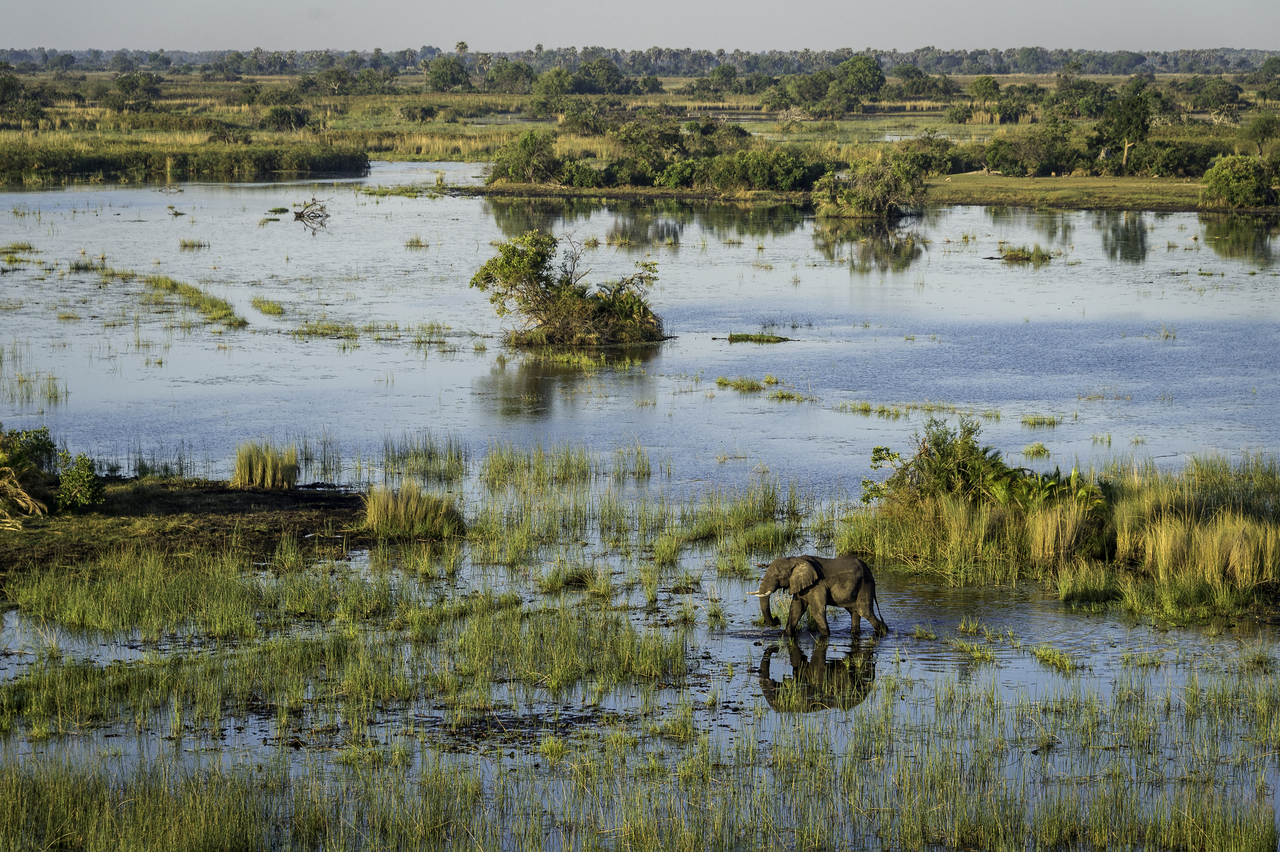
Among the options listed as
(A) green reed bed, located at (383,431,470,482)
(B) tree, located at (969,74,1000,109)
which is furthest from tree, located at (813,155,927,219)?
(B) tree, located at (969,74,1000,109)

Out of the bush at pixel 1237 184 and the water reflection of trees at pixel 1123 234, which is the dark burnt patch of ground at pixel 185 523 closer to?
the water reflection of trees at pixel 1123 234

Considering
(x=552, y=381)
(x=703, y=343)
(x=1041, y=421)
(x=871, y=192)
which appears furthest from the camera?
(x=871, y=192)

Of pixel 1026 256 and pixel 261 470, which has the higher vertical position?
pixel 1026 256

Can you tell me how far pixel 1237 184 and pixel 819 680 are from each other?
179 feet

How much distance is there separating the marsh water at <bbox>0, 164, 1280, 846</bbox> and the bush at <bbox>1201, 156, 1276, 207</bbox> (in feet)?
Answer: 6.28

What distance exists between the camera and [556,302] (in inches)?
1184

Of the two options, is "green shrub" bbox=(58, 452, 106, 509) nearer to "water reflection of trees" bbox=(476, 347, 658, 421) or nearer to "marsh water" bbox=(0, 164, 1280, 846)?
"marsh water" bbox=(0, 164, 1280, 846)

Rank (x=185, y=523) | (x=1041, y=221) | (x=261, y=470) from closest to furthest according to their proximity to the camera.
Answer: (x=185, y=523), (x=261, y=470), (x=1041, y=221)

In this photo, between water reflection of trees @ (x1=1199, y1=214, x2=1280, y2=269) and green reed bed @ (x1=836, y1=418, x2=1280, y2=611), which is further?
water reflection of trees @ (x1=1199, y1=214, x2=1280, y2=269)

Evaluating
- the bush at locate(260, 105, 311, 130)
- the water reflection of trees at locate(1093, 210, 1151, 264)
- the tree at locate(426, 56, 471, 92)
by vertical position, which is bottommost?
the water reflection of trees at locate(1093, 210, 1151, 264)

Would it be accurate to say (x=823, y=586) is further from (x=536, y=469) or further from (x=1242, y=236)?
(x=1242, y=236)

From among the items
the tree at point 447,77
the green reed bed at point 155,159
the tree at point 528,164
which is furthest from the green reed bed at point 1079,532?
the tree at point 447,77

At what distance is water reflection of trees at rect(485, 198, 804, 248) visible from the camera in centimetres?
5141

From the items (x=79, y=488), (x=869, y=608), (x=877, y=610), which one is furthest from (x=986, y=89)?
(x=869, y=608)
